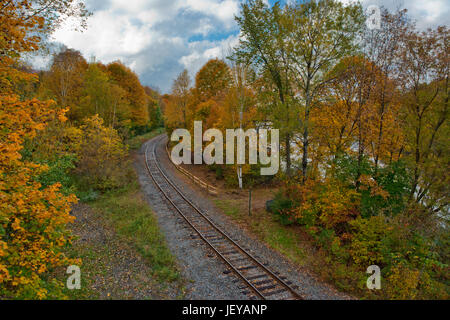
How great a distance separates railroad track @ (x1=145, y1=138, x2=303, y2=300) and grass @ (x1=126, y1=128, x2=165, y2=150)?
18.7m

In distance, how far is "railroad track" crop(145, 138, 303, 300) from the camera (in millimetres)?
8797

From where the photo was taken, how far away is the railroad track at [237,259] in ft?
28.9

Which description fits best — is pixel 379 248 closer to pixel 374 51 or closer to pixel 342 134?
pixel 342 134

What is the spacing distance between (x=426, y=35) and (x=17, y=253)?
55.7ft

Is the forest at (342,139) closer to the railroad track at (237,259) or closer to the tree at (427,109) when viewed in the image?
the tree at (427,109)

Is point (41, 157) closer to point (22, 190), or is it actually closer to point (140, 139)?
point (22, 190)

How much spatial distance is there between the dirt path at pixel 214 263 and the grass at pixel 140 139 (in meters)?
20.1

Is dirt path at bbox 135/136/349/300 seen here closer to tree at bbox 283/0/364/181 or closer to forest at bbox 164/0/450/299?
forest at bbox 164/0/450/299

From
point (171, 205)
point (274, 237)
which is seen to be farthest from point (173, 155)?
point (274, 237)

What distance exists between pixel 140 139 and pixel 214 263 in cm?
4074

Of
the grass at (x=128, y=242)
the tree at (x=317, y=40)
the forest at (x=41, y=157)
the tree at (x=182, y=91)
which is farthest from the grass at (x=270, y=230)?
the tree at (x=182, y=91)

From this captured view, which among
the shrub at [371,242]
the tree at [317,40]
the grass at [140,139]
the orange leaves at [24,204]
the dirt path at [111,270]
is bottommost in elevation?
the dirt path at [111,270]

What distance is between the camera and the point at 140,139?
4741cm

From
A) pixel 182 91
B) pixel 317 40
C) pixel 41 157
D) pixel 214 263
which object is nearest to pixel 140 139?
pixel 182 91
